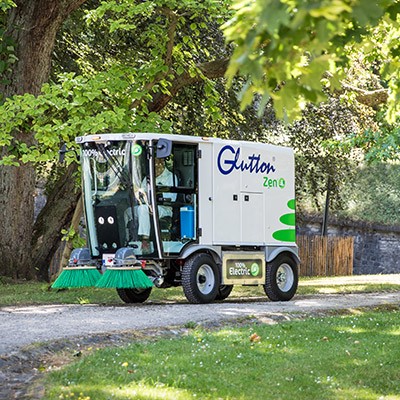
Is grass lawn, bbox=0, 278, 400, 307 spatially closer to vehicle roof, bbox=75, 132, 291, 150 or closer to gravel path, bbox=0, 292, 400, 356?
gravel path, bbox=0, 292, 400, 356

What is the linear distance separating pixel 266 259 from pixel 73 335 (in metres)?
7.37

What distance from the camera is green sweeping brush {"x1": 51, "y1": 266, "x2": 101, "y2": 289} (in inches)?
648

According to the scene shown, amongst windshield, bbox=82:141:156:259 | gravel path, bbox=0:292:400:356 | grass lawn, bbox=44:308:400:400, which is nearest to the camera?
grass lawn, bbox=44:308:400:400

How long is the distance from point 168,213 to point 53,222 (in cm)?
694

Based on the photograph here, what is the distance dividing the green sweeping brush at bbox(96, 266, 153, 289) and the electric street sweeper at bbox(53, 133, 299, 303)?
0.02m

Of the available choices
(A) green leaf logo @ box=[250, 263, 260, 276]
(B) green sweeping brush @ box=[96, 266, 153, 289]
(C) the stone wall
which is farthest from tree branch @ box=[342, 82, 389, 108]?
(C) the stone wall

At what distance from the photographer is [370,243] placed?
3891 centimetres

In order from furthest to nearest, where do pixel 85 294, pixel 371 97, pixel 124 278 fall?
1. pixel 371 97
2. pixel 85 294
3. pixel 124 278

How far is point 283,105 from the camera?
18.6ft

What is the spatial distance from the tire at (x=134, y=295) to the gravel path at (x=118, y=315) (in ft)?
2.02

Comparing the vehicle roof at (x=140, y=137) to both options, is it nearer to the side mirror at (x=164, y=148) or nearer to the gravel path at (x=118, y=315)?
the side mirror at (x=164, y=148)

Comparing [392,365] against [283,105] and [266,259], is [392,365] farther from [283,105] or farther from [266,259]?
[266,259]

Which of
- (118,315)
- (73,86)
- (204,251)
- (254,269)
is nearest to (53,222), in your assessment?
(73,86)

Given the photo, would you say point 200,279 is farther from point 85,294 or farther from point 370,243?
point 370,243
